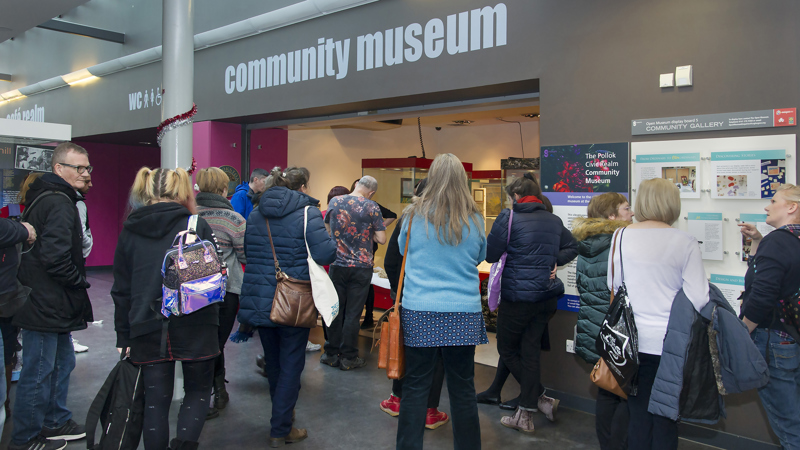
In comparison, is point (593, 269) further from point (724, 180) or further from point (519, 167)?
point (519, 167)

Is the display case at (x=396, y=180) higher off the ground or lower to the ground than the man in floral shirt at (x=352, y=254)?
higher

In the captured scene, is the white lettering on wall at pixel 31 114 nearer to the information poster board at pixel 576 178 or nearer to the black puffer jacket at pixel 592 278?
the information poster board at pixel 576 178

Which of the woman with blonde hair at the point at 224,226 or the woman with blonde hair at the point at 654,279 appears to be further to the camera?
the woman with blonde hair at the point at 224,226

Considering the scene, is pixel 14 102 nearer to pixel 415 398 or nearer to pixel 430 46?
pixel 430 46

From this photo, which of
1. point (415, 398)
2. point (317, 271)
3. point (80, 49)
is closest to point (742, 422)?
point (415, 398)

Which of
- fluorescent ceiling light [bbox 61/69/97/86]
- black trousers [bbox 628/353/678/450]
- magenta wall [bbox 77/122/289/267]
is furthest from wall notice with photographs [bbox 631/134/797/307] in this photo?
magenta wall [bbox 77/122/289/267]

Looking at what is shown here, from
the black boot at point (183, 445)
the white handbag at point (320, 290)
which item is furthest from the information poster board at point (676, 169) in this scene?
the black boot at point (183, 445)

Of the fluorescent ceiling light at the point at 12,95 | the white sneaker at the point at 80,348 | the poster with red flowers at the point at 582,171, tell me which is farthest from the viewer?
the fluorescent ceiling light at the point at 12,95

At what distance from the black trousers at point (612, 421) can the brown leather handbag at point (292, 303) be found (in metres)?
1.65

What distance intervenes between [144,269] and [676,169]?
323cm

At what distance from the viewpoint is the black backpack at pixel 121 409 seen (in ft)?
8.55

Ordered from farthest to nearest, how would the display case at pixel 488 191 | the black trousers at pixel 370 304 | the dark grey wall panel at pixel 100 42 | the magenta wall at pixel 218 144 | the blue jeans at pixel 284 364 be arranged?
the display case at pixel 488 191, the magenta wall at pixel 218 144, the dark grey wall panel at pixel 100 42, the black trousers at pixel 370 304, the blue jeans at pixel 284 364

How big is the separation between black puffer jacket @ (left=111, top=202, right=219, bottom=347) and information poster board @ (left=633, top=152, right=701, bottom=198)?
2.90 metres

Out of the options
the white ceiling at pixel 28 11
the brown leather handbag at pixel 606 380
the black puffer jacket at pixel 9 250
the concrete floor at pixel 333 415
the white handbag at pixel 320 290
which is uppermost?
the white ceiling at pixel 28 11
